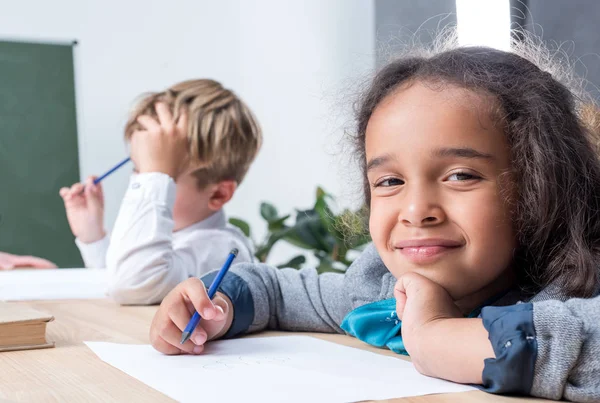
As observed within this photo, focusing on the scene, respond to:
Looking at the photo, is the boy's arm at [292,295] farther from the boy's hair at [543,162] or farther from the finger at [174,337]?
the boy's hair at [543,162]

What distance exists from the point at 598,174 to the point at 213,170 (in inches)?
37.8

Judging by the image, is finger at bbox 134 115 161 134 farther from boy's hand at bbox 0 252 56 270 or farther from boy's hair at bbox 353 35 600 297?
boy's hand at bbox 0 252 56 270

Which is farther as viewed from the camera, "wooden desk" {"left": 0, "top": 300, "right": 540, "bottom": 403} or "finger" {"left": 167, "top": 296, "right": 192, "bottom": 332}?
"finger" {"left": 167, "top": 296, "right": 192, "bottom": 332}

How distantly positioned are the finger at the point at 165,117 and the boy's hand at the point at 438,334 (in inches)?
33.8

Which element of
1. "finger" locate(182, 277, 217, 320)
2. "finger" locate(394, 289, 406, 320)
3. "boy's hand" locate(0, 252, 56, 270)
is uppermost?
"finger" locate(394, 289, 406, 320)

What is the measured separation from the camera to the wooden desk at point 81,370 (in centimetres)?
58

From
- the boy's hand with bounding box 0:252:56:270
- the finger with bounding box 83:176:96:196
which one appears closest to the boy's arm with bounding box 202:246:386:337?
the finger with bounding box 83:176:96:196

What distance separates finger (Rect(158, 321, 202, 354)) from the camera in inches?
30.9

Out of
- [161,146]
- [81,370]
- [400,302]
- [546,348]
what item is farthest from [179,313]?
[161,146]

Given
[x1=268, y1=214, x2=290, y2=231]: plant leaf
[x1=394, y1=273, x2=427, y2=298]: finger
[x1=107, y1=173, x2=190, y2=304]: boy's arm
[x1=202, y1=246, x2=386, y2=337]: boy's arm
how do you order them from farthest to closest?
[x1=268, y1=214, x2=290, y2=231]: plant leaf
[x1=107, y1=173, x2=190, y2=304]: boy's arm
[x1=202, y1=246, x2=386, y2=337]: boy's arm
[x1=394, y1=273, x2=427, y2=298]: finger

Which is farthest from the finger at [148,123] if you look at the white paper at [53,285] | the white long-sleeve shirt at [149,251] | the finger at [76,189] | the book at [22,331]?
the book at [22,331]

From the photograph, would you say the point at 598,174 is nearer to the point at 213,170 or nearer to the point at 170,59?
the point at 213,170

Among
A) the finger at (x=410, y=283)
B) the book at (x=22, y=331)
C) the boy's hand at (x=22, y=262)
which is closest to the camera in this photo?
the finger at (x=410, y=283)

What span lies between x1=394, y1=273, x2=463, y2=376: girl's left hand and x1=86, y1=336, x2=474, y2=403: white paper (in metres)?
0.02
